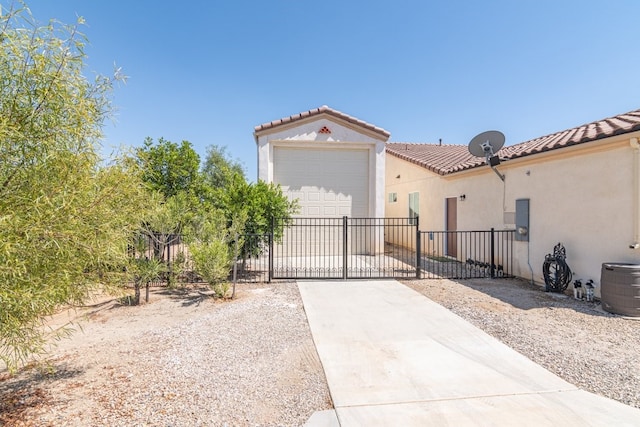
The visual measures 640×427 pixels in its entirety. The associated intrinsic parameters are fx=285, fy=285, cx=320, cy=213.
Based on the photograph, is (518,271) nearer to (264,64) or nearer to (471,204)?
(471,204)

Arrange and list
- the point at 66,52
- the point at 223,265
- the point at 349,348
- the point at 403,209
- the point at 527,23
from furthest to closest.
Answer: the point at 403,209
the point at 527,23
the point at 223,265
the point at 349,348
the point at 66,52

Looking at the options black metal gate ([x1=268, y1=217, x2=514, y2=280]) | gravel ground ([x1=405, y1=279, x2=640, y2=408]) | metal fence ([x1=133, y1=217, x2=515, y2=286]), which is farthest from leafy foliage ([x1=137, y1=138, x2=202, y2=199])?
gravel ground ([x1=405, y1=279, x2=640, y2=408])

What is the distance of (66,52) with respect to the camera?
7.59 feet

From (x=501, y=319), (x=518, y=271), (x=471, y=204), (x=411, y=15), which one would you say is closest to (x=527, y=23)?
(x=411, y=15)

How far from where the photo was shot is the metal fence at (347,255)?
297 inches

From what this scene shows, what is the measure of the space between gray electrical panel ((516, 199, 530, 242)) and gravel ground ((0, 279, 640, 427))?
7.32 ft

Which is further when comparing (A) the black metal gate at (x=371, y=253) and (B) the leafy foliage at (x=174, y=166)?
(B) the leafy foliage at (x=174, y=166)

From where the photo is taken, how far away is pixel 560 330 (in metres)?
4.66

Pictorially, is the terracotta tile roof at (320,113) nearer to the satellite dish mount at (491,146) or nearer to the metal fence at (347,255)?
the satellite dish mount at (491,146)

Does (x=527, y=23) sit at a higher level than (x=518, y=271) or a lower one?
higher

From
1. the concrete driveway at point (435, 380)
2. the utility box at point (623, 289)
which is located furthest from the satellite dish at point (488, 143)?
the concrete driveway at point (435, 380)

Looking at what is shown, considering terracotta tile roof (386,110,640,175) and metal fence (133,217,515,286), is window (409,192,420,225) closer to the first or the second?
metal fence (133,217,515,286)

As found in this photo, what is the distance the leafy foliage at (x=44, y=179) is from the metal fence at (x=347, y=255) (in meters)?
4.10

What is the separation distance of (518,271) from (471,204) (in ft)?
9.30
